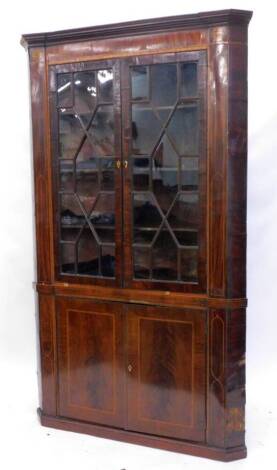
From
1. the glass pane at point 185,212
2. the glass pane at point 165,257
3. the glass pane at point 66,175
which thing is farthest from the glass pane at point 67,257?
the glass pane at point 185,212

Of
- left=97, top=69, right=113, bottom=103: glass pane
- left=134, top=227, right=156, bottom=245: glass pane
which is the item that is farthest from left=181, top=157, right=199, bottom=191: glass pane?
left=97, top=69, right=113, bottom=103: glass pane

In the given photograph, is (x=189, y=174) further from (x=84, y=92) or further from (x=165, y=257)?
(x=84, y=92)

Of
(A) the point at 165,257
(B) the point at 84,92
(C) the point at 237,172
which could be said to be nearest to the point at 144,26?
(B) the point at 84,92

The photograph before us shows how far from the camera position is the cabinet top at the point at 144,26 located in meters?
2.45

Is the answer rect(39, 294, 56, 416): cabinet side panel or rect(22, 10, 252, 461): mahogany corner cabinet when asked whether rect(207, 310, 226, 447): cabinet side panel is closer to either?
rect(22, 10, 252, 461): mahogany corner cabinet

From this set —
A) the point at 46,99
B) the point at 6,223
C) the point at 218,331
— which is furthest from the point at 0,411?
the point at 46,99

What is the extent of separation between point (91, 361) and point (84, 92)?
1228 millimetres

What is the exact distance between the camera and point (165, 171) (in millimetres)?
2660

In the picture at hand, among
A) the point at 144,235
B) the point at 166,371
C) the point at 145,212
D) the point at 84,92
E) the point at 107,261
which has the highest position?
the point at 84,92

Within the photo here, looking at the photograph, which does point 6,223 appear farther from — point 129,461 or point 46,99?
point 129,461

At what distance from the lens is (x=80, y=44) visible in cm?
275

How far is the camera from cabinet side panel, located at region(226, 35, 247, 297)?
2506 millimetres

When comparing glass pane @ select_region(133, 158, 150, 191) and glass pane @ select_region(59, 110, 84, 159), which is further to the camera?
glass pane @ select_region(59, 110, 84, 159)

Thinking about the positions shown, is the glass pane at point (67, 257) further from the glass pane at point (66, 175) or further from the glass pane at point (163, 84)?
the glass pane at point (163, 84)
